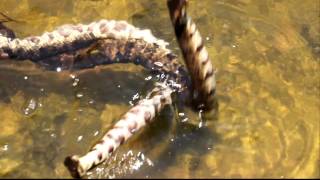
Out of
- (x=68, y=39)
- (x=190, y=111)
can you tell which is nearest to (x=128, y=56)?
(x=68, y=39)

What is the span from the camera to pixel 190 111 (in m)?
2.28

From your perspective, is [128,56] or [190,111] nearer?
[190,111]

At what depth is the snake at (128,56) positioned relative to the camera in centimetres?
199

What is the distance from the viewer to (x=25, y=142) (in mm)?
2297

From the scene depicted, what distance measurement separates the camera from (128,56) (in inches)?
96.1

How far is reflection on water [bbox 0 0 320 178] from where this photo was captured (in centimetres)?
213

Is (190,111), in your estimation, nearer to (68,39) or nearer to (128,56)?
(128,56)

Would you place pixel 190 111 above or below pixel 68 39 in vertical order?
below

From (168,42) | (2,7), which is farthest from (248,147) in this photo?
(2,7)

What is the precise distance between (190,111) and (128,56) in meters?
0.37

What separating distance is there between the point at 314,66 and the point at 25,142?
126cm

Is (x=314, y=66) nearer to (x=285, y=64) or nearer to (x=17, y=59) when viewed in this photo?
(x=285, y=64)

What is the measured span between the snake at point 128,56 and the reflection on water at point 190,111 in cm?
7

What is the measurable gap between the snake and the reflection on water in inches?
2.8
